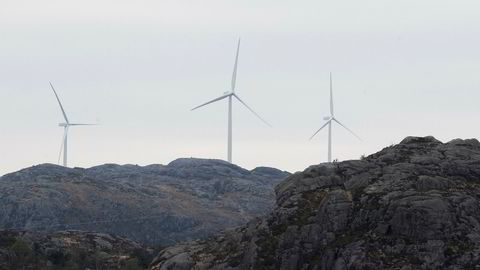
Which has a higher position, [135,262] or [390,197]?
[390,197]

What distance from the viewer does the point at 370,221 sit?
211ft

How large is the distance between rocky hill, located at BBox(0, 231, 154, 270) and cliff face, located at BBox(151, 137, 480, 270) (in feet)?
244

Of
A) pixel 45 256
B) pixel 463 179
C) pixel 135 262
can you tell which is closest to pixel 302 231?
pixel 463 179

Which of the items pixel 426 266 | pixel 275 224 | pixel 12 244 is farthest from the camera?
pixel 12 244

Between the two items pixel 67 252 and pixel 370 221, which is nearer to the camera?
pixel 370 221

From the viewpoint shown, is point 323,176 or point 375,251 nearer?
point 375,251

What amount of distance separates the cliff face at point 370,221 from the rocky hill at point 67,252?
7448cm

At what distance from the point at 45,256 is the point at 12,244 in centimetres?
696

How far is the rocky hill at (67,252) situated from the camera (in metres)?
151

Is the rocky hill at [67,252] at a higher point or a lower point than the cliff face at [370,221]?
lower

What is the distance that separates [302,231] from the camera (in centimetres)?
6606

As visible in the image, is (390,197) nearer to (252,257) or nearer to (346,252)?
(346,252)

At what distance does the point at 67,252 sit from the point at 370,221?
119391 millimetres

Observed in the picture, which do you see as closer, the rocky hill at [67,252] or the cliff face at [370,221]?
the cliff face at [370,221]
